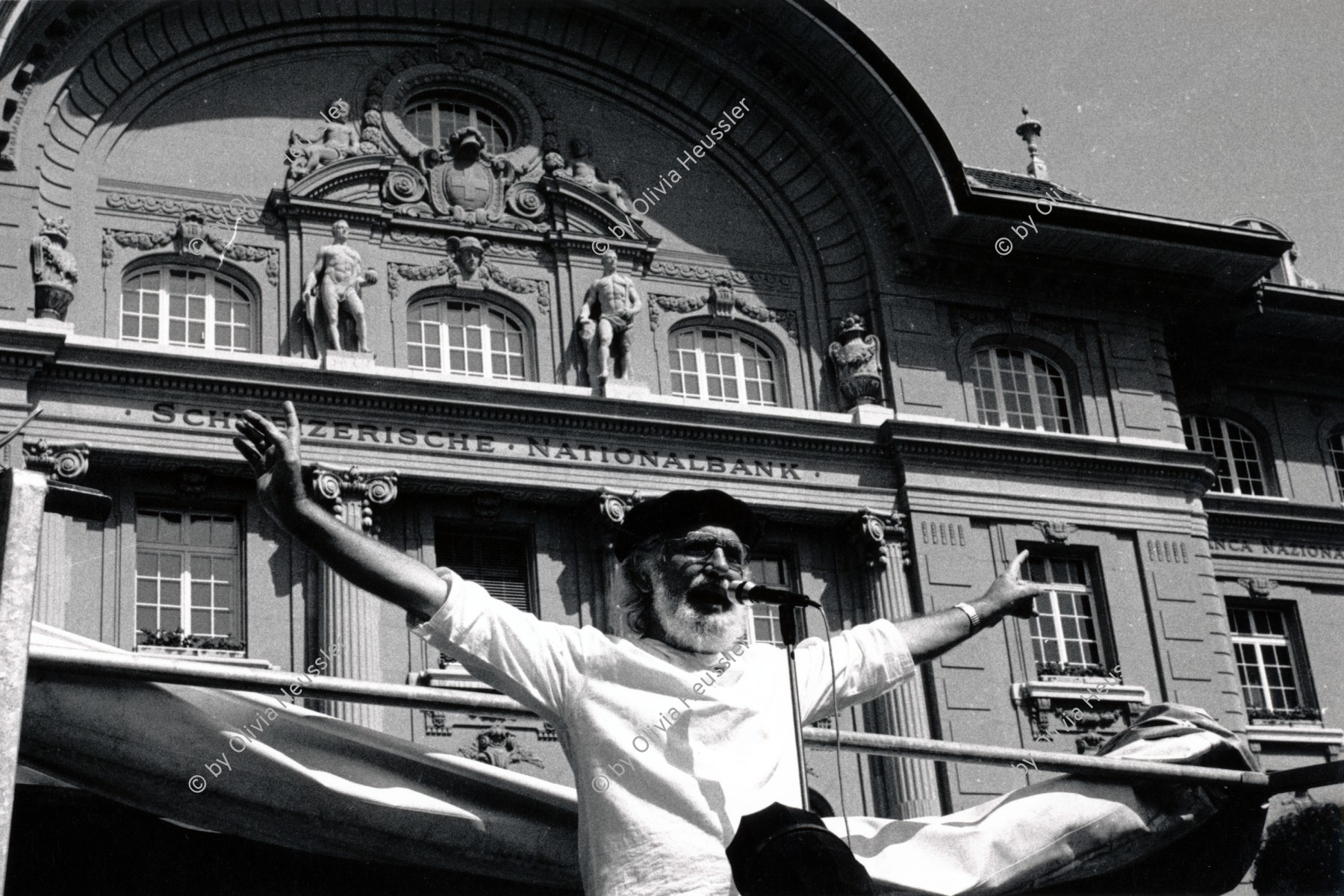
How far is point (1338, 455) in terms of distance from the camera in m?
30.2

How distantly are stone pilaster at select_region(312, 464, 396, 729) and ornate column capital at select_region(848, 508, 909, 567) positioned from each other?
6.04 metres

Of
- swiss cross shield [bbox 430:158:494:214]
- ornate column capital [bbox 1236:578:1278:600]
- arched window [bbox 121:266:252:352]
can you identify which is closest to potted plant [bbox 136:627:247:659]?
arched window [bbox 121:266:252:352]

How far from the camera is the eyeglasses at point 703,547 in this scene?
24.4 feet

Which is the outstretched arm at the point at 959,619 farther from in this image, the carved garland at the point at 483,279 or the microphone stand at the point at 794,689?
the carved garland at the point at 483,279

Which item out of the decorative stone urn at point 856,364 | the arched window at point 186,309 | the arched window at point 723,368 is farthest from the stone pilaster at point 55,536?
the decorative stone urn at point 856,364

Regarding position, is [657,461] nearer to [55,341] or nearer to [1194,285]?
[55,341]

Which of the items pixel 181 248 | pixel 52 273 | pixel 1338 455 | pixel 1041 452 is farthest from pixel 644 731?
pixel 1338 455

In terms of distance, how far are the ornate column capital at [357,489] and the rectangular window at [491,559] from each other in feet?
2.95

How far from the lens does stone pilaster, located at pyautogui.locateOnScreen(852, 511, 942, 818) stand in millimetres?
22422

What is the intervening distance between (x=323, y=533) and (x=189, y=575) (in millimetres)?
Answer: 15583

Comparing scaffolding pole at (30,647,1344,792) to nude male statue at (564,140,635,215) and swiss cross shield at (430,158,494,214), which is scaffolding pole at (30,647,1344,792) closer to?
swiss cross shield at (430,158,494,214)

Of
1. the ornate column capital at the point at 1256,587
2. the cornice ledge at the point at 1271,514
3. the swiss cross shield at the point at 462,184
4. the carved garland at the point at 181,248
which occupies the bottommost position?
the ornate column capital at the point at 1256,587

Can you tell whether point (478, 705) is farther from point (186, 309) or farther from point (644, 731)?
point (186, 309)

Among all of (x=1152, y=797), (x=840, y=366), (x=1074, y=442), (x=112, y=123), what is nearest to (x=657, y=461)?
(x=840, y=366)
